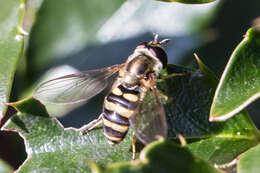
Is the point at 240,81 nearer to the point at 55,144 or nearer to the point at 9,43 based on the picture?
the point at 55,144

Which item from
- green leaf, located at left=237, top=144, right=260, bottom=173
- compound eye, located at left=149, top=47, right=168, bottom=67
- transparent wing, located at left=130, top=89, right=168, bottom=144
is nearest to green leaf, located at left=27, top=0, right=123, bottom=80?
compound eye, located at left=149, top=47, right=168, bottom=67

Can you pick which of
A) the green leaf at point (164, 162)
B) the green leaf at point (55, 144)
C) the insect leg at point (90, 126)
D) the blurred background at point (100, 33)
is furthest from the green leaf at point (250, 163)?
the blurred background at point (100, 33)

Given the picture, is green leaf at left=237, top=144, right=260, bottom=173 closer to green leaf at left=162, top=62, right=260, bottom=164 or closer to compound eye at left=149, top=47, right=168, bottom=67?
green leaf at left=162, top=62, right=260, bottom=164

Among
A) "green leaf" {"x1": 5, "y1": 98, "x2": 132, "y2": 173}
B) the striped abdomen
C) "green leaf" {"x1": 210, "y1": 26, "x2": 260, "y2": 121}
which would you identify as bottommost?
"green leaf" {"x1": 5, "y1": 98, "x2": 132, "y2": 173}

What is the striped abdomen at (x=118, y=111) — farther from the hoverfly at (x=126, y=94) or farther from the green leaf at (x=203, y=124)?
the green leaf at (x=203, y=124)

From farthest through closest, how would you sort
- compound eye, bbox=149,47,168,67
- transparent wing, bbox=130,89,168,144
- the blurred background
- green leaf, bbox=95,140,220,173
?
the blurred background
compound eye, bbox=149,47,168,67
transparent wing, bbox=130,89,168,144
green leaf, bbox=95,140,220,173

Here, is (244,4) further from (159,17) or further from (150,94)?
(150,94)

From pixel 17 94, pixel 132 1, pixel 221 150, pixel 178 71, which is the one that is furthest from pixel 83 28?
pixel 221 150
